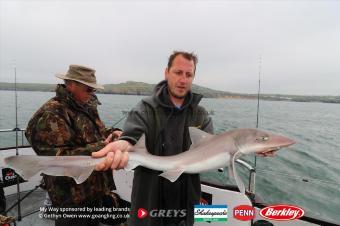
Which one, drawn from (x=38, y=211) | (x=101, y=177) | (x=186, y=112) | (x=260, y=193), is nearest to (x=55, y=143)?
(x=101, y=177)

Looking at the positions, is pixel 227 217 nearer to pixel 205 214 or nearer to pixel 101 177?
pixel 205 214

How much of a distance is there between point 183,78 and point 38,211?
5.35 m

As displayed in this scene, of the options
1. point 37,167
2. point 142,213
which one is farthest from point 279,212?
point 37,167

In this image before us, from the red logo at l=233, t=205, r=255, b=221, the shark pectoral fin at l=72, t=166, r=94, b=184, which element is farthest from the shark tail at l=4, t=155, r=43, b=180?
the red logo at l=233, t=205, r=255, b=221

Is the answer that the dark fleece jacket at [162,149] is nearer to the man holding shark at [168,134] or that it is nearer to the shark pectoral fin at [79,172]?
the man holding shark at [168,134]

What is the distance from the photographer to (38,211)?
6.16 m

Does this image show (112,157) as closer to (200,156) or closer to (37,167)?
(37,167)

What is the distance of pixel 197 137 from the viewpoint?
2.69 metres

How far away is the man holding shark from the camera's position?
2807mm

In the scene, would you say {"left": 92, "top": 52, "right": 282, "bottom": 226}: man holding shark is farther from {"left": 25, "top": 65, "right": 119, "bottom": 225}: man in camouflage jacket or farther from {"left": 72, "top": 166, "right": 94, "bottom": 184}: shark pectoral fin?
{"left": 25, "top": 65, "right": 119, "bottom": 225}: man in camouflage jacket

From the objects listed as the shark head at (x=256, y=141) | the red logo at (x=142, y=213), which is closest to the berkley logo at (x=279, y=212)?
the shark head at (x=256, y=141)

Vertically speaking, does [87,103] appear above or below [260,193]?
above

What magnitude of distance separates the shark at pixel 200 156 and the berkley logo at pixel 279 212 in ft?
6.40

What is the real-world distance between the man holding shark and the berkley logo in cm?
184
